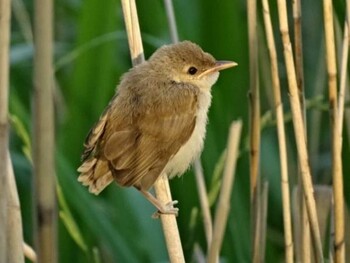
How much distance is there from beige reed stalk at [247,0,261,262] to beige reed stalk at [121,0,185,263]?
0.22m

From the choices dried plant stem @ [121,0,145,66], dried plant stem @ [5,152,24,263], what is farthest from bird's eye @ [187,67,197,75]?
dried plant stem @ [5,152,24,263]

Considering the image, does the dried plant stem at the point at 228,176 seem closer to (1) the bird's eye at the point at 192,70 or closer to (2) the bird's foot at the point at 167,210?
(2) the bird's foot at the point at 167,210

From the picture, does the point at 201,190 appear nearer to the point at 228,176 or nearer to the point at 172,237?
the point at 172,237

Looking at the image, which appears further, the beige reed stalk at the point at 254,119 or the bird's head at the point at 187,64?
the bird's head at the point at 187,64

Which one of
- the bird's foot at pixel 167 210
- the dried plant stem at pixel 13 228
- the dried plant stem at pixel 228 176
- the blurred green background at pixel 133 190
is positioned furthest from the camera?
the blurred green background at pixel 133 190

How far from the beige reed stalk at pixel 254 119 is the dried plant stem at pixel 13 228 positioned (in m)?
Answer: 0.64

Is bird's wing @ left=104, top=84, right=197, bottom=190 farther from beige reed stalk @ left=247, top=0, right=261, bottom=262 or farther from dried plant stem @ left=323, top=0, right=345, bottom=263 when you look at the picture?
dried plant stem @ left=323, top=0, right=345, bottom=263

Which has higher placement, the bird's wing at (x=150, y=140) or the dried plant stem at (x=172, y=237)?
the bird's wing at (x=150, y=140)

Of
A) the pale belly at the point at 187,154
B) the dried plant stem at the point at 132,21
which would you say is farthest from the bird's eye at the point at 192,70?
the dried plant stem at the point at 132,21

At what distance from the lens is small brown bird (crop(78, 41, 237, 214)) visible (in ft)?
7.54

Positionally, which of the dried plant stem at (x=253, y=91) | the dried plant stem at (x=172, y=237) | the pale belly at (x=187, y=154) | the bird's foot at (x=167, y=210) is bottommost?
the dried plant stem at (x=172, y=237)

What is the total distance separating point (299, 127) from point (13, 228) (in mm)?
726

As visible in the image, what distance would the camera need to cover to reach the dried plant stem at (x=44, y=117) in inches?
51.9

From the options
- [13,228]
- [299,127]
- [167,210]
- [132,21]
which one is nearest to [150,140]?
[167,210]
